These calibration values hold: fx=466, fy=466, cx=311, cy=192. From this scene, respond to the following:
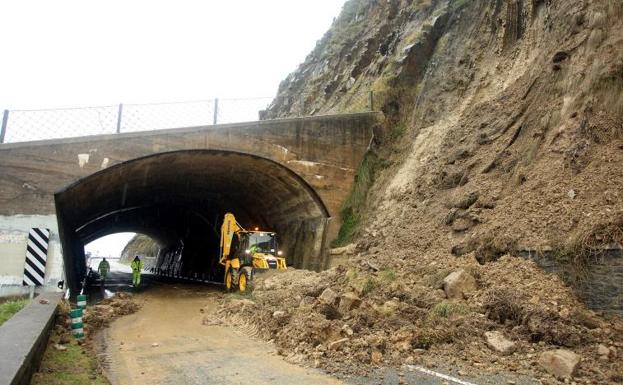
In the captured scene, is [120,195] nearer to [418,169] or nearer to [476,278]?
[418,169]

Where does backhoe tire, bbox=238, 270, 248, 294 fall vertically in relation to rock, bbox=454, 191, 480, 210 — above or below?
below

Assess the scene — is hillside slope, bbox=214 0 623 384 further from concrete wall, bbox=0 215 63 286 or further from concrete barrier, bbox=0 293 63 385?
concrete wall, bbox=0 215 63 286

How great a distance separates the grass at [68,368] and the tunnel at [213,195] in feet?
23.2

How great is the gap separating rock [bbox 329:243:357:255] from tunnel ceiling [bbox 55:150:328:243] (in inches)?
69.5

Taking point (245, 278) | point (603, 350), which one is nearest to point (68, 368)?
point (603, 350)

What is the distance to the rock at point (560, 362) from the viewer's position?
5156 millimetres

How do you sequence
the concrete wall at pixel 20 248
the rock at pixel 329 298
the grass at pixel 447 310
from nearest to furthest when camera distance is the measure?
1. the grass at pixel 447 310
2. the rock at pixel 329 298
3. the concrete wall at pixel 20 248

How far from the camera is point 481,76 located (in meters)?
14.5

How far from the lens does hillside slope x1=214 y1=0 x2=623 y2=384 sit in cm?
648

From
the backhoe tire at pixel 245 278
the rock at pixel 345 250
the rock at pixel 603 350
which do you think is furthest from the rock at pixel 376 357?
the backhoe tire at pixel 245 278

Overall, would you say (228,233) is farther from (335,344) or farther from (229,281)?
(335,344)

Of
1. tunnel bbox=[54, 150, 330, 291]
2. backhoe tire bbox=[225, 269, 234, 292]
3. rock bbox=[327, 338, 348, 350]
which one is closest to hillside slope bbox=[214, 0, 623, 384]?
rock bbox=[327, 338, 348, 350]

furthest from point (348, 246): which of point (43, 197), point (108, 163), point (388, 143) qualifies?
point (43, 197)

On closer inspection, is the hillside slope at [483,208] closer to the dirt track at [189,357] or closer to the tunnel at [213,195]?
the dirt track at [189,357]
